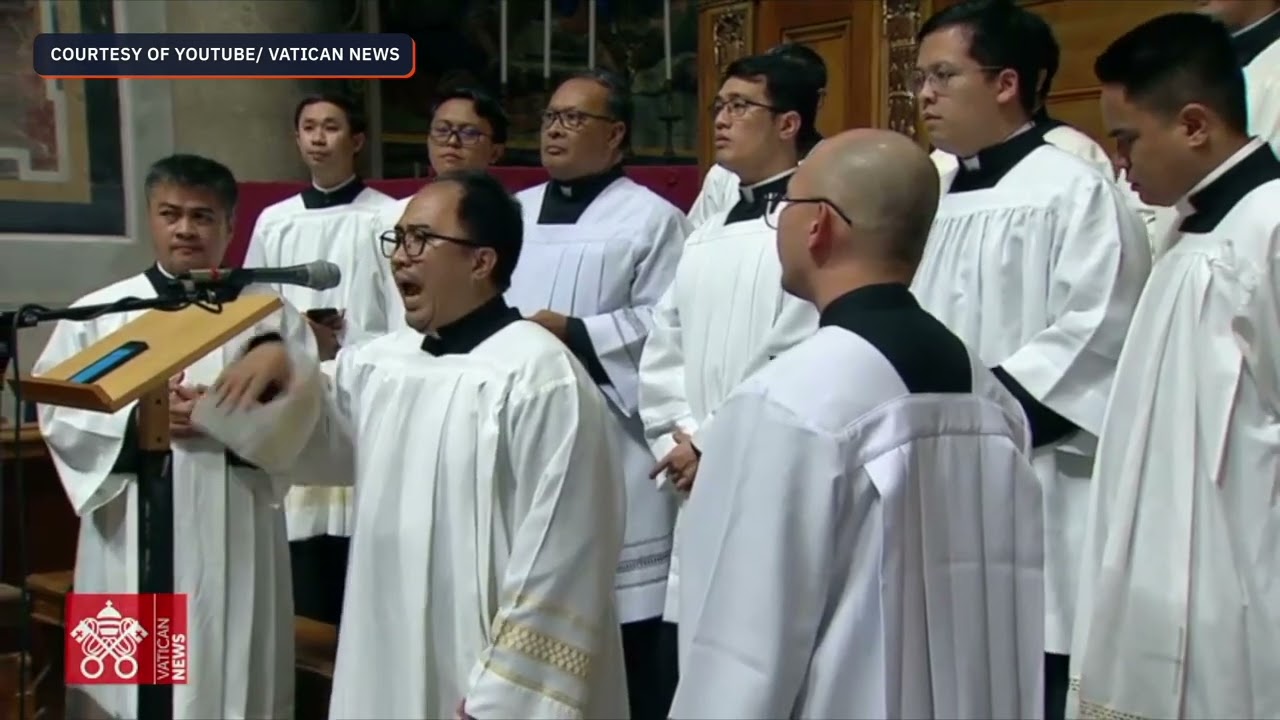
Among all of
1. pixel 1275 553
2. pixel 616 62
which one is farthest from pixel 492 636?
pixel 616 62

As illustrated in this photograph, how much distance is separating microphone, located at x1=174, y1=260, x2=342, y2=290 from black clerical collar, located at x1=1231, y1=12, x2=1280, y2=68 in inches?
93.5

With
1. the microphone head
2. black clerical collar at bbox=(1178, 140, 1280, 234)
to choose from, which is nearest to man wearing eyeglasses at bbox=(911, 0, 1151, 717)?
black clerical collar at bbox=(1178, 140, 1280, 234)

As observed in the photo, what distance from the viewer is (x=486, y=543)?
3.08m

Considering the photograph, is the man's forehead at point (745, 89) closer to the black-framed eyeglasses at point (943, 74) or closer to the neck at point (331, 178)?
the black-framed eyeglasses at point (943, 74)

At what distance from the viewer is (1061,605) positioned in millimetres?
3404

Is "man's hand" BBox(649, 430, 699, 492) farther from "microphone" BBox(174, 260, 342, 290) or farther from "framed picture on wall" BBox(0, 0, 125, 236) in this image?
"framed picture on wall" BBox(0, 0, 125, 236)

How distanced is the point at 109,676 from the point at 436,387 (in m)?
Result: 1.11

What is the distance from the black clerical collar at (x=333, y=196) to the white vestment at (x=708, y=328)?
1875mm

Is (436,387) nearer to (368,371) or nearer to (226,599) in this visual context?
(368,371)

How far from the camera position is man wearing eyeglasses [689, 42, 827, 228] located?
161 inches

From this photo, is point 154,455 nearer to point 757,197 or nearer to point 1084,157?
point 757,197

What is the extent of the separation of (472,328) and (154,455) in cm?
71

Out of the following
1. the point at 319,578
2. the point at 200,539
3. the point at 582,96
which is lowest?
the point at 319,578
